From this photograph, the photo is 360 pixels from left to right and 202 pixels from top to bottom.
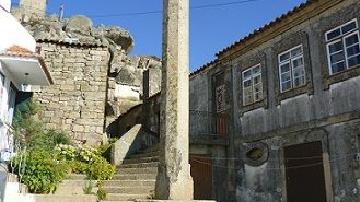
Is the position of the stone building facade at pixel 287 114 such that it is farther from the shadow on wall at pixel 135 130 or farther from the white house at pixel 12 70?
the white house at pixel 12 70

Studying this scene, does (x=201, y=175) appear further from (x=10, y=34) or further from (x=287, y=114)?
(x=10, y=34)

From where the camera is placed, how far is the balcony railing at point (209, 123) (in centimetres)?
1526

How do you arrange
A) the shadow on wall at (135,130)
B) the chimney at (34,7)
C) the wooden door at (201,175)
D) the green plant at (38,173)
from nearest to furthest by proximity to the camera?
the green plant at (38,173) → the shadow on wall at (135,130) → the wooden door at (201,175) → the chimney at (34,7)

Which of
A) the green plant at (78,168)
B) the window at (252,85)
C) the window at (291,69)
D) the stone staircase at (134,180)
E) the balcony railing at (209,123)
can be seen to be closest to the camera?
the stone staircase at (134,180)

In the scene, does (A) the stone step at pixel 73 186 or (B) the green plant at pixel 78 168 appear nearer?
(A) the stone step at pixel 73 186

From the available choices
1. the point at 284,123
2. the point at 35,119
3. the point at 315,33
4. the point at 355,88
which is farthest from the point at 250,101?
the point at 35,119

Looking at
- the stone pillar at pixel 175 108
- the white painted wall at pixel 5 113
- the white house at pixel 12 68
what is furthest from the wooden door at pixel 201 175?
the stone pillar at pixel 175 108

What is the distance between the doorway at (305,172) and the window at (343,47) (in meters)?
2.37

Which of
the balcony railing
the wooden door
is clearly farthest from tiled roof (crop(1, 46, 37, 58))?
the balcony railing

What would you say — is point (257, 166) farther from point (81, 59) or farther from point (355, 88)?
point (81, 59)

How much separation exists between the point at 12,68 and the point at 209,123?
25.4 feet

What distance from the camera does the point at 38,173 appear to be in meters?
8.83

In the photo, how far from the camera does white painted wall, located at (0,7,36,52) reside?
11006mm

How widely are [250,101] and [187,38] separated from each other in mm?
8699
